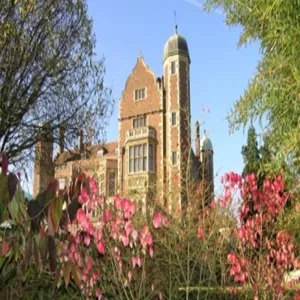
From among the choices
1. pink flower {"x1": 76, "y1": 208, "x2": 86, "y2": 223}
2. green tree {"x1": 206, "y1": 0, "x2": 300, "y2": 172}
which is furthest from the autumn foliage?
green tree {"x1": 206, "y1": 0, "x2": 300, "y2": 172}

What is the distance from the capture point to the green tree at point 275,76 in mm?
4262

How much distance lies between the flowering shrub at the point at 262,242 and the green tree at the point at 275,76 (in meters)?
0.50

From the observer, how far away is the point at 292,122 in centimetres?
454

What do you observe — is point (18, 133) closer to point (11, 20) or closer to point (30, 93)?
point (30, 93)

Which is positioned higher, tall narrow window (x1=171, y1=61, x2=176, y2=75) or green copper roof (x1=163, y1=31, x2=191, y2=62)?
green copper roof (x1=163, y1=31, x2=191, y2=62)

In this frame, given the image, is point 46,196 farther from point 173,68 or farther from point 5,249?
point 173,68

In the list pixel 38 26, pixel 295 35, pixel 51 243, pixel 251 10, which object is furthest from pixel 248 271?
pixel 38 26

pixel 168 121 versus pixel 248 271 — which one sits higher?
pixel 168 121

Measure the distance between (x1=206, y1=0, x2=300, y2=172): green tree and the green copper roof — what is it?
24893mm

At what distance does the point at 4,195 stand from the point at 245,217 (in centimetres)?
375

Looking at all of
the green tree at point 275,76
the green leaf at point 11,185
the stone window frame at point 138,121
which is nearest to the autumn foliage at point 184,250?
the green tree at point 275,76

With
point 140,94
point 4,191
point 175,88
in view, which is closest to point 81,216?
point 4,191

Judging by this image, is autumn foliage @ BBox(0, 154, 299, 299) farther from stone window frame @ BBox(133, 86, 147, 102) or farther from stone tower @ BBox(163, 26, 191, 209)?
stone window frame @ BBox(133, 86, 147, 102)

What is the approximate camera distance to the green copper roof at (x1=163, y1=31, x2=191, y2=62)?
29.6 metres
